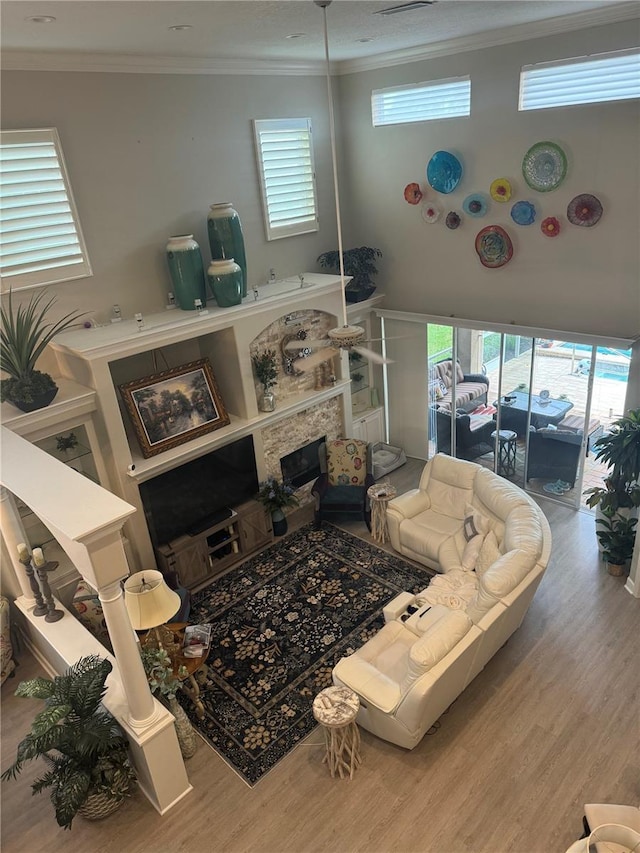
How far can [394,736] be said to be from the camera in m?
4.56

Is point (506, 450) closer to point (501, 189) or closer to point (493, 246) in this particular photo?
point (493, 246)

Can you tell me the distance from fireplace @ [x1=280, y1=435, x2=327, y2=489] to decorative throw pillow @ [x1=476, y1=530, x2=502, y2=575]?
8.92ft

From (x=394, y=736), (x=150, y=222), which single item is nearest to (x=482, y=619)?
(x=394, y=736)

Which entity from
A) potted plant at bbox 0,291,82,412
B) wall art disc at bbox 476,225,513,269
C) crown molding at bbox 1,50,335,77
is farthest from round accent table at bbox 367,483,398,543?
crown molding at bbox 1,50,335,77

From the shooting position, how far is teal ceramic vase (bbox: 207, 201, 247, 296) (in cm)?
624

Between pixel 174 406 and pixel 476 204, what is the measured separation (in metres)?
4.12

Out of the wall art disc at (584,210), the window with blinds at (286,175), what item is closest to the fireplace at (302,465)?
the window with blinds at (286,175)

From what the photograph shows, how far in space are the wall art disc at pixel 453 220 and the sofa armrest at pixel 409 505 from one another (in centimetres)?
322

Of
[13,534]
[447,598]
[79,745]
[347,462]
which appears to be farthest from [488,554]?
[13,534]

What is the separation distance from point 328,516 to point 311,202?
13.1 feet

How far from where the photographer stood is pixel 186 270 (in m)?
6.11

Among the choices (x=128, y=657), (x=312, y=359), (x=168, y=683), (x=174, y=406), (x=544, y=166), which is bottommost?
(x=168, y=683)

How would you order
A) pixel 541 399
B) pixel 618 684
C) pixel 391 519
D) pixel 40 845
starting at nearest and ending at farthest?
pixel 40 845 → pixel 618 684 → pixel 391 519 → pixel 541 399

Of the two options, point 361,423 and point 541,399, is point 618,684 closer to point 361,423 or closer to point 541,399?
point 541,399
